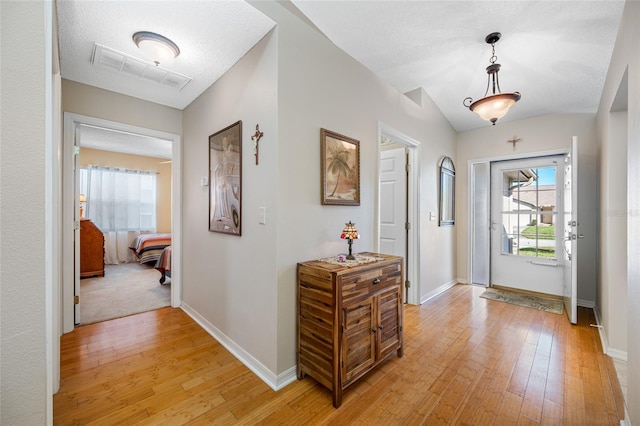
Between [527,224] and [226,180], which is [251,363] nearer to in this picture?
[226,180]

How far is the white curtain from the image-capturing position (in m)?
5.77

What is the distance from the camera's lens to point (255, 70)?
6.81 ft

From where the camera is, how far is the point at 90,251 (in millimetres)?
4641

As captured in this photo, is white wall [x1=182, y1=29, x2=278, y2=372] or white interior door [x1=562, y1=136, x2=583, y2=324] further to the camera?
white interior door [x1=562, y1=136, x2=583, y2=324]

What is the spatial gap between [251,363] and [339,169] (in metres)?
1.72

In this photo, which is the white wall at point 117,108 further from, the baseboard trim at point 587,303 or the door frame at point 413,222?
the baseboard trim at point 587,303

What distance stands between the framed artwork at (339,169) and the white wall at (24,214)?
5.18 ft

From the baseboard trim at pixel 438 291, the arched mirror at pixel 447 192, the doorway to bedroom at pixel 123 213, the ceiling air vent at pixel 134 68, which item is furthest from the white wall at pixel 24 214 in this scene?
the arched mirror at pixel 447 192

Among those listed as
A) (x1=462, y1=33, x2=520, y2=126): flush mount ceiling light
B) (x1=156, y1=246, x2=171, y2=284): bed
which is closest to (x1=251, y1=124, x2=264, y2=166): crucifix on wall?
(x1=462, y1=33, x2=520, y2=126): flush mount ceiling light

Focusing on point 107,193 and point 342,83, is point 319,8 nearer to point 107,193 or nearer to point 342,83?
point 342,83

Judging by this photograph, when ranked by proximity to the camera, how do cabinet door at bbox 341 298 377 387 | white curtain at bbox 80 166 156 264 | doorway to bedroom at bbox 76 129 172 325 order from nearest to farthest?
cabinet door at bbox 341 298 377 387, doorway to bedroom at bbox 76 129 172 325, white curtain at bbox 80 166 156 264

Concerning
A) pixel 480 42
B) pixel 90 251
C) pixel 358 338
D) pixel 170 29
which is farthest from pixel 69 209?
pixel 480 42

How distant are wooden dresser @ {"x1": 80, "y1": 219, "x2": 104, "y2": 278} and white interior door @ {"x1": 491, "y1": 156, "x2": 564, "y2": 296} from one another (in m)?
6.73

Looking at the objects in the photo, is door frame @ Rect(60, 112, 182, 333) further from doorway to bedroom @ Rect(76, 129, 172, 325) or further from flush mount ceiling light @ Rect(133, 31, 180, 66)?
flush mount ceiling light @ Rect(133, 31, 180, 66)
